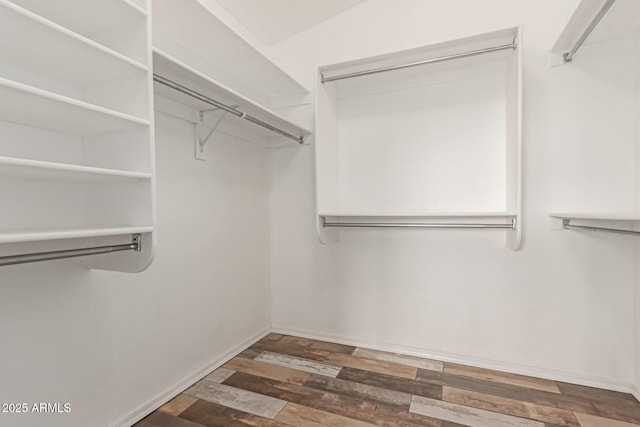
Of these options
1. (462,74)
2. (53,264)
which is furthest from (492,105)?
(53,264)

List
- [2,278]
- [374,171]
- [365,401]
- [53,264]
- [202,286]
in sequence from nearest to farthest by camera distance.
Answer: [2,278] < [53,264] < [365,401] < [202,286] < [374,171]

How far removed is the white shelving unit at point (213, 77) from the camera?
1.53 metres

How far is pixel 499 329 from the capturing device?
208 centimetres

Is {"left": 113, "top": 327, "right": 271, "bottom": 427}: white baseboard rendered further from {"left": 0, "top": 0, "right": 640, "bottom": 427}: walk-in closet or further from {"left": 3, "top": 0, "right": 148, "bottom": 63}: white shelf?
{"left": 3, "top": 0, "right": 148, "bottom": 63}: white shelf

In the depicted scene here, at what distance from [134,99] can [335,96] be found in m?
1.53

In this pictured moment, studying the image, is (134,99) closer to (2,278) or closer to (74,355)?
(2,278)

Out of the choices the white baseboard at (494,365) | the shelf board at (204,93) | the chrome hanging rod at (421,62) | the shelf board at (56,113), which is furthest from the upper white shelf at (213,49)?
the white baseboard at (494,365)

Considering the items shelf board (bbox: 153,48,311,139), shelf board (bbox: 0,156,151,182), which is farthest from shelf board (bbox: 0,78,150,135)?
shelf board (bbox: 153,48,311,139)

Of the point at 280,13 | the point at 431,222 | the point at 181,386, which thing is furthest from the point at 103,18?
the point at 431,222

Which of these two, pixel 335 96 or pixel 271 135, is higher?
pixel 335 96

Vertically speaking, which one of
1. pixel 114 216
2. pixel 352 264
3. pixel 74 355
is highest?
pixel 114 216

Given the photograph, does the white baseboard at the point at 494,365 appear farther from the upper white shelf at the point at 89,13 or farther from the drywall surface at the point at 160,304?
the upper white shelf at the point at 89,13

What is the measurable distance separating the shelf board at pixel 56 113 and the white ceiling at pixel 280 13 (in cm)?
135

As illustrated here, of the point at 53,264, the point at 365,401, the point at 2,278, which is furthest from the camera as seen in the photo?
the point at 365,401
